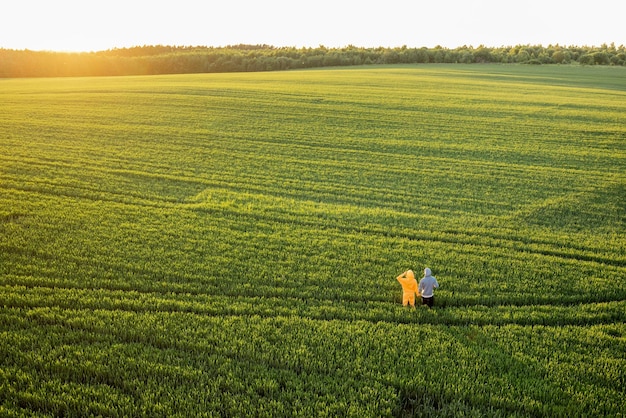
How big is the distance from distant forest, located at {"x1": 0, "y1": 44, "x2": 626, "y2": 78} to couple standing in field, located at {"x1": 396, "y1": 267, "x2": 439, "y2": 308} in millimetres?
Answer: 79366

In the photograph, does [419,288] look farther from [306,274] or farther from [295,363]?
[295,363]

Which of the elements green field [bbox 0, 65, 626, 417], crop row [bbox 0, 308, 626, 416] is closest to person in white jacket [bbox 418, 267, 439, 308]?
green field [bbox 0, 65, 626, 417]

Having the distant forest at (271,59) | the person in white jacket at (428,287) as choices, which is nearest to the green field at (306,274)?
the person in white jacket at (428,287)

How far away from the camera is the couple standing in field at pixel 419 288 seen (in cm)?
980

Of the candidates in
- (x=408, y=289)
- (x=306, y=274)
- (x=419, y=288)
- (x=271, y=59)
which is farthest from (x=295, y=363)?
(x=271, y=59)

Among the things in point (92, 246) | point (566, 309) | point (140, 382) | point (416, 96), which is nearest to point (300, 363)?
point (140, 382)

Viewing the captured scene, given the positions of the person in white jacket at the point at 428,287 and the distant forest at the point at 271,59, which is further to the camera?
the distant forest at the point at 271,59

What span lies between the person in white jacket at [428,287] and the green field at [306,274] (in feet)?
0.75

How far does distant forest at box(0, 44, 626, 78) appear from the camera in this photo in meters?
79.6

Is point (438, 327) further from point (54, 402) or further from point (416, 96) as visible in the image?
point (416, 96)

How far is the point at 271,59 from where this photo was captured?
3346 inches

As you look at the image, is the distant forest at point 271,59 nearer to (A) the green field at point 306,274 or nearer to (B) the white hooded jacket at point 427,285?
(A) the green field at point 306,274

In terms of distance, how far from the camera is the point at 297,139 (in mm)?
27062

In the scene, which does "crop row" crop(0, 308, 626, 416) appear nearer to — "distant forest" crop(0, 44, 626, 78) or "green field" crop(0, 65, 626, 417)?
"green field" crop(0, 65, 626, 417)
